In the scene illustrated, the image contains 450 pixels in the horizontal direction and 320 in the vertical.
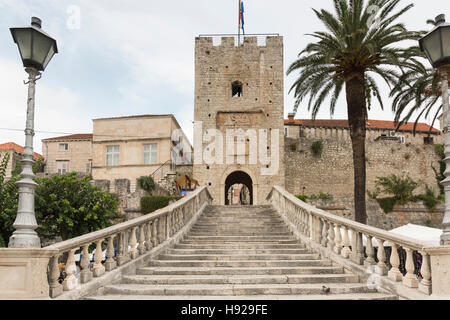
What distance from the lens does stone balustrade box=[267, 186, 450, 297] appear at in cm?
481

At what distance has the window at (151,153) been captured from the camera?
3148 centimetres

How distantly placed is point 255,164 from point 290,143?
864 centimetres

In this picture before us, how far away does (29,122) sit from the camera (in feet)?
16.9

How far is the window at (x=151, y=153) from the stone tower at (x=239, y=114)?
650 centimetres

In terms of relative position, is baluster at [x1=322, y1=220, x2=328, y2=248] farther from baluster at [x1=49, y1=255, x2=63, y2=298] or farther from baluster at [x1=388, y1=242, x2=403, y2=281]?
baluster at [x1=49, y1=255, x2=63, y2=298]

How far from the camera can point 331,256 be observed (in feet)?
26.6

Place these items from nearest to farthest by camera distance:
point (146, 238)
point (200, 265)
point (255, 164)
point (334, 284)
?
point (334, 284), point (200, 265), point (146, 238), point (255, 164)

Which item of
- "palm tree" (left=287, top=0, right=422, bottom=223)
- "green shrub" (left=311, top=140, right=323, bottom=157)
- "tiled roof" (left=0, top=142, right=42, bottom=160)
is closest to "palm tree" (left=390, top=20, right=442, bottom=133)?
"palm tree" (left=287, top=0, right=422, bottom=223)

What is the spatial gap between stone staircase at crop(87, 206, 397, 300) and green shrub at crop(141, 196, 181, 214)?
13.7 m

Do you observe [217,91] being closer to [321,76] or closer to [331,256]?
[321,76]

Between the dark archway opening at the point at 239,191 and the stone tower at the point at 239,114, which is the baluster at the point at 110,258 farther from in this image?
the dark archway opening at the point at 239,191

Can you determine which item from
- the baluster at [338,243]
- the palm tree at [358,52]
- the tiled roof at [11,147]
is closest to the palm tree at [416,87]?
the palm tree at [358,52]

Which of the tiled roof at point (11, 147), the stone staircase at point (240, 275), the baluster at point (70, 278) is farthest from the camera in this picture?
the tiled roof at point (11, 147)
